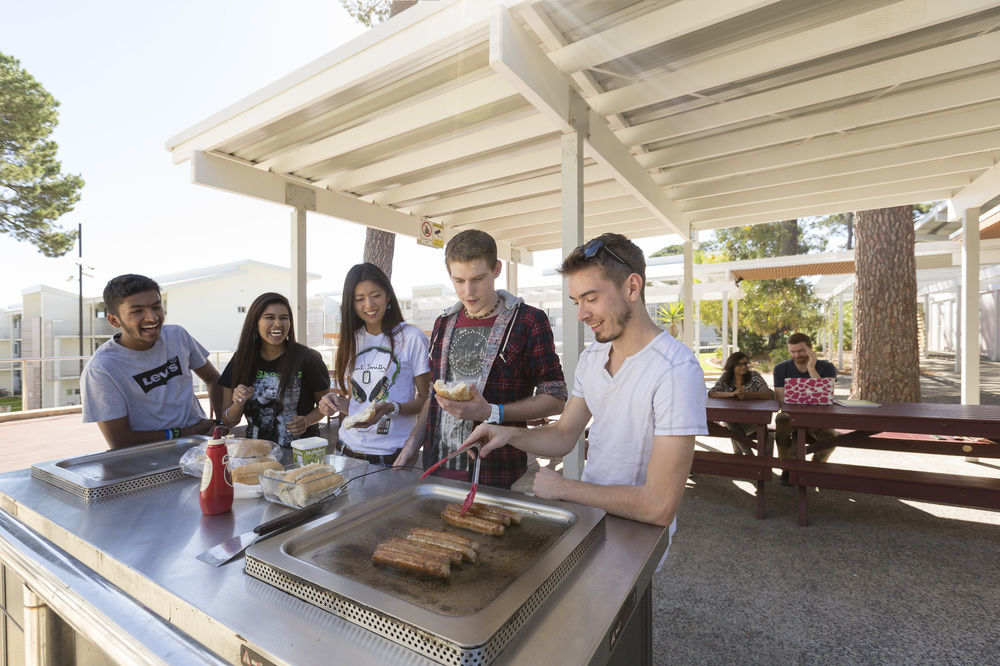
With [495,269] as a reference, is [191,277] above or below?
above

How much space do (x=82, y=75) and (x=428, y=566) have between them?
35211mm

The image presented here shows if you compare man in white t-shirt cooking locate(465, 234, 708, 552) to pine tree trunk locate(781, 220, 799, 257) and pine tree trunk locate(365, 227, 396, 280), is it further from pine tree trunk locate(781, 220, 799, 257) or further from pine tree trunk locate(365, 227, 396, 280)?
pine tree trunk locate(781, 220, 799, 257)

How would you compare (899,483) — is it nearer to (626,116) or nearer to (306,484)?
(626,116)

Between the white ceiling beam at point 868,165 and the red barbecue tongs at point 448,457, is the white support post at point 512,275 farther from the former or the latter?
the red barbecue tongs at point 448,457

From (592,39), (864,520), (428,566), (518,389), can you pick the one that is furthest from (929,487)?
(428,566)

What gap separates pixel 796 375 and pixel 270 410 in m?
5.67

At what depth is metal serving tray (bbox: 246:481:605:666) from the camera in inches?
32.0

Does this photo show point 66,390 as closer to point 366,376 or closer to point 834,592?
point 366,376

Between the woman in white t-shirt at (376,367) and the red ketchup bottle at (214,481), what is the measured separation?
3.03 ft

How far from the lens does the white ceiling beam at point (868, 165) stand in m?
4.48

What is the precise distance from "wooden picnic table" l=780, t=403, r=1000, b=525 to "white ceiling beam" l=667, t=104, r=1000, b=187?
95.0 inches

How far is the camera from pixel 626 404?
5.21ft

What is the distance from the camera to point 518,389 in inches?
89.1

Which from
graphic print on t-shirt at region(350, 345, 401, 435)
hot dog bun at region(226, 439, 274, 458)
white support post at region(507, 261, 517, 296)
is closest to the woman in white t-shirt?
graphic print on t-shirt at region(350, 345, 401, 435)
